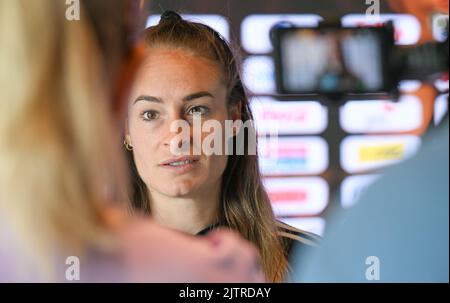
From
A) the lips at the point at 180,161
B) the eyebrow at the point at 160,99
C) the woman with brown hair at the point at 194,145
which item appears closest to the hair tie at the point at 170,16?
the woman with brown hair at the point at 194,145

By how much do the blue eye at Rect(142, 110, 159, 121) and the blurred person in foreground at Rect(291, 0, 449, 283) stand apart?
0.46 m

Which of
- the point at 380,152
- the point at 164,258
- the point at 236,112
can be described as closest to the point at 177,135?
the point at 236,112

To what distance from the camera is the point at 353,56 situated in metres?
1.71

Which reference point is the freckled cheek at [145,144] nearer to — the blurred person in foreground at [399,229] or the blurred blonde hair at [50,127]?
the blurred person in foreground at [399,229]

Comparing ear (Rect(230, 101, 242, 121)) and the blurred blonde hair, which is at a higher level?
ear (Rect(230, 101, 242, 121))

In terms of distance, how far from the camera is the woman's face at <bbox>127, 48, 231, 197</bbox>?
158 cm

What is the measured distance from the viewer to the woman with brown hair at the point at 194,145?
1.59 meters

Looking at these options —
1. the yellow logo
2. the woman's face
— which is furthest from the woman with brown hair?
the yellow logo

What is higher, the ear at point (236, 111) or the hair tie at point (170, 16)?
the hair tie at point (170, 16)

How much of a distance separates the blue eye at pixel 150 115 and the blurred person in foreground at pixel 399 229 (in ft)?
1.50

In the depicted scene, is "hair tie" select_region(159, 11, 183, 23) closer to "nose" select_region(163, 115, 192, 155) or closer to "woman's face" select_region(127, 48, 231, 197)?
"woman's face" select_region(127, 48, 231, 197)

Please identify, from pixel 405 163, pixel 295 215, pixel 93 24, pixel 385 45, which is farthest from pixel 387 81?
pixel 93 24

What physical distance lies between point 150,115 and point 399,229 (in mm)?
656

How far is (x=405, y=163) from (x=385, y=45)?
0.96 feet
